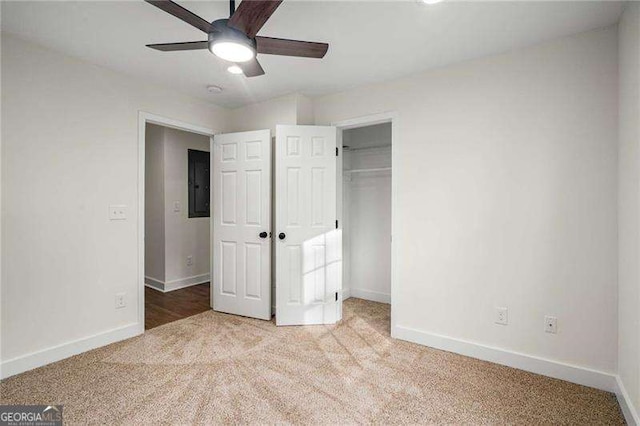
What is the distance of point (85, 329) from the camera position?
2.62m

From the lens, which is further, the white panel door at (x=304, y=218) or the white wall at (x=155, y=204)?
the white wall at (x=155, y=204)

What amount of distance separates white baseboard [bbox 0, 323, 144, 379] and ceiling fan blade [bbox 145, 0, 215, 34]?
261cm

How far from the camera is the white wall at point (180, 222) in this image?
4.44 m

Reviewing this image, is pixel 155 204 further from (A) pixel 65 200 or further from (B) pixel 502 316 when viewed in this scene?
(B) pixel 502 316

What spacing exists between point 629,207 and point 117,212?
3.80 metres

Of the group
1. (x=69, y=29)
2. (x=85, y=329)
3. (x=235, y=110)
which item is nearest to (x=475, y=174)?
(x=235, y=110)

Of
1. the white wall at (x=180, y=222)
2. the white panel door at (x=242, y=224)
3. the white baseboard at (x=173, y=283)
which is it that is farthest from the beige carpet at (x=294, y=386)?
the white wall at (x=180, y=222)

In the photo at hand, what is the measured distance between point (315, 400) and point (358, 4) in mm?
2471

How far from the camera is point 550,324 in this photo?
7.51ft

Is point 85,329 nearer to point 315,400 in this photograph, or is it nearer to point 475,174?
point 315,400

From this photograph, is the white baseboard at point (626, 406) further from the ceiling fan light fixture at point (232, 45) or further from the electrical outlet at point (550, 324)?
the ceiling fan light fixture at point (232, 45)

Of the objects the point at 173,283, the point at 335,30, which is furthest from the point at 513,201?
the point at 173,283

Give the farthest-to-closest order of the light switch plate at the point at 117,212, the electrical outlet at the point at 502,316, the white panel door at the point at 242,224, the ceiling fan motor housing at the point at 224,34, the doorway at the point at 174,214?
the doorway at the point at 174,214 < the white panel door at the point at 242,224 < the light switch plate at the point at 117,212 < the electrical outlet at the point at 502,316 < the ceiling fan motor housing at the point at 224,34

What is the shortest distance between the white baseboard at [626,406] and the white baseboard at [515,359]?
0.25 ft
